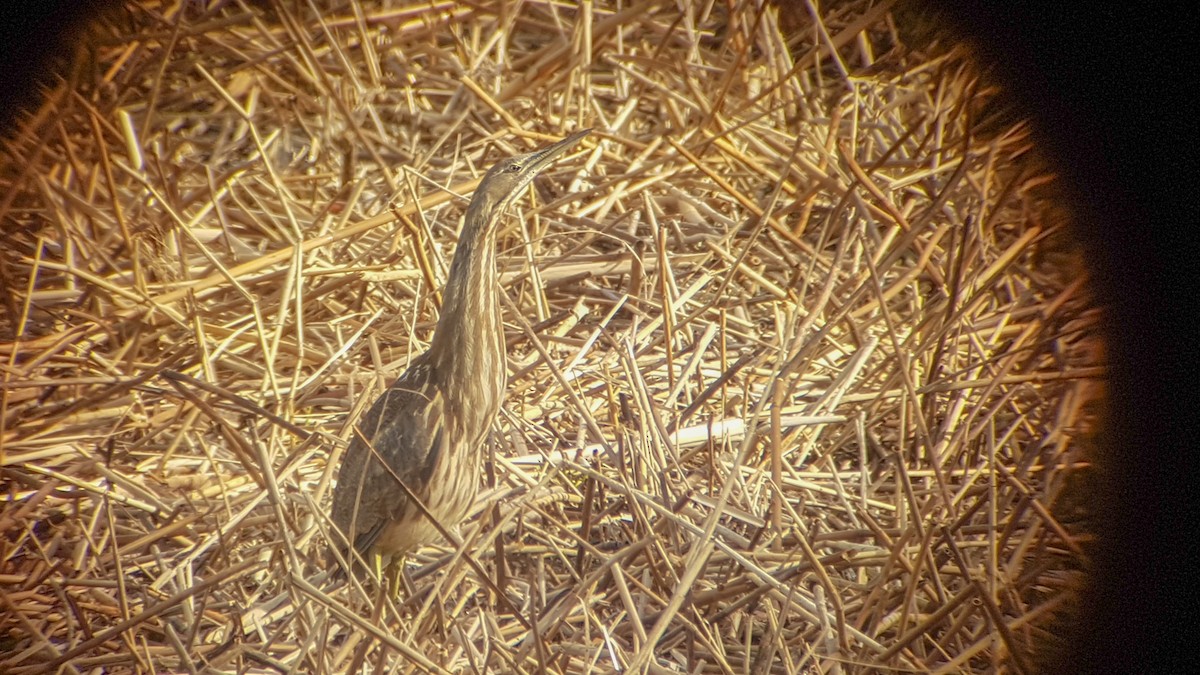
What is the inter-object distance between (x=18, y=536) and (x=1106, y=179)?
5.84ft

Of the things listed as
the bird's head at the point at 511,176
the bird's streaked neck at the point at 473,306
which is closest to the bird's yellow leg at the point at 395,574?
the bird's streaked neck at the point at 473,306

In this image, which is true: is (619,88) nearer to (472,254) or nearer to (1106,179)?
(472,254)

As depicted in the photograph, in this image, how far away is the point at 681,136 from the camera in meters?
2.28

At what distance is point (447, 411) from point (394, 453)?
113mm

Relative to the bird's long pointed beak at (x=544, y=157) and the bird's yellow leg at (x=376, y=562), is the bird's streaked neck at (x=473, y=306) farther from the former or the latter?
the bird's yellow leg at (x=376, y=562)

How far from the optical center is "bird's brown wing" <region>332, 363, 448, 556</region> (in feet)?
5.06

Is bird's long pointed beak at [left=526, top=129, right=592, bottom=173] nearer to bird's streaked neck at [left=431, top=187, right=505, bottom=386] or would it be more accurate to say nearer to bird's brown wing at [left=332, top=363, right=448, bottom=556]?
bird's streaked neck at [left=431, top=187, right=505, bottom=386]

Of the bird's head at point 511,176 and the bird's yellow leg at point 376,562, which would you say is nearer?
the bird's head at point 511,176

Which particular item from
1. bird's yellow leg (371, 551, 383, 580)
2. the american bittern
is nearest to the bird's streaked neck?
the american bittern

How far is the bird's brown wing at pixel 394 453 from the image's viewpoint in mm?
1542

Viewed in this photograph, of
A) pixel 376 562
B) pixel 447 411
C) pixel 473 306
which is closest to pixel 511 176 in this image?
pixel 473 306

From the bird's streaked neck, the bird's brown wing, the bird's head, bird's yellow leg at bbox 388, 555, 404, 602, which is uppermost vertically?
the bird's head

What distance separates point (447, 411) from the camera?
1.54 meters

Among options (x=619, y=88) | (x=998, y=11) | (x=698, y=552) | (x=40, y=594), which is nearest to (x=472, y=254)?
(x=698, y=552)
